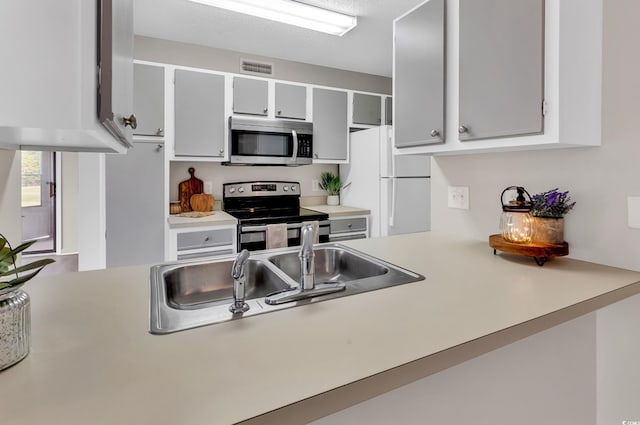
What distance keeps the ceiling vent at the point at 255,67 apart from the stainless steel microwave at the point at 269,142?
2.51 ft

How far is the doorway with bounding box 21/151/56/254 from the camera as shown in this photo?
207 inches

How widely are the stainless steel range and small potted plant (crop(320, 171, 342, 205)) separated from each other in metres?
0.40

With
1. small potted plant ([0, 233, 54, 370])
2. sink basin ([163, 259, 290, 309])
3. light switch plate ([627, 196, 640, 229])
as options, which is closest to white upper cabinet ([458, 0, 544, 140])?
light switch plate ([627, 196, 640, 229])

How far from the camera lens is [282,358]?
64 cm

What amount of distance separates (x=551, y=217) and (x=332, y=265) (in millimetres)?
903

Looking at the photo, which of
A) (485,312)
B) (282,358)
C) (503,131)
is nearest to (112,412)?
(282,358)

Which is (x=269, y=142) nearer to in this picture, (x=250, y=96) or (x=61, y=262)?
(x=250, y=96)

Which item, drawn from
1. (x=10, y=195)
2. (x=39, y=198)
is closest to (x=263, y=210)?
(x=10, y=195)

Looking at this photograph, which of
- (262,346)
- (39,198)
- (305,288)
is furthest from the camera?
(39,198)

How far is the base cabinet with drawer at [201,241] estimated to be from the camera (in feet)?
8.85

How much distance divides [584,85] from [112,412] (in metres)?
1.58

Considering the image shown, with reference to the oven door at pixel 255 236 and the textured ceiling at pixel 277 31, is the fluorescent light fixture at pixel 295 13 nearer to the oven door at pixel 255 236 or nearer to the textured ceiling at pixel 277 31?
the textured ceiling at pixel 277 31

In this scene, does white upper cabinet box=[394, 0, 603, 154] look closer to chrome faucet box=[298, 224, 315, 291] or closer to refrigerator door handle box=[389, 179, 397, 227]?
chrome faucet box=[298, 224, 315, 291]

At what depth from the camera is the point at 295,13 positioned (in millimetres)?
2561
